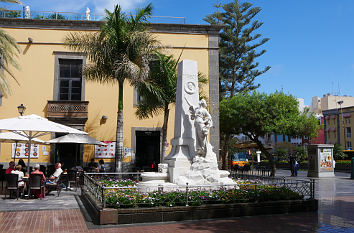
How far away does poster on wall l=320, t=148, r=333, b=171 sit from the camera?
24047 millimetres

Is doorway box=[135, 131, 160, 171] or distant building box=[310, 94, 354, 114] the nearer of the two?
doorway box=[135, 131, 160, 171]

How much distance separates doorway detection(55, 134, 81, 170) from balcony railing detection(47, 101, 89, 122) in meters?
1.84

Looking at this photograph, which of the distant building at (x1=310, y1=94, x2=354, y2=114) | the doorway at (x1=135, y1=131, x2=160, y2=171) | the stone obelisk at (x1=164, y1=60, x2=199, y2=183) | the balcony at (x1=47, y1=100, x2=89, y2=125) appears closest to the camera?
the stone obelisk at (x1=164, y1=60, x2=199, y2=183)

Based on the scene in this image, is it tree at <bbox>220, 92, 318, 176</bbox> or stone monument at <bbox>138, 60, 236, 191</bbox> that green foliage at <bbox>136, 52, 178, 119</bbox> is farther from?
tree at <bbox>220, 92, 318, 176</bbox>

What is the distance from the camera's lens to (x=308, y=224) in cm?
780

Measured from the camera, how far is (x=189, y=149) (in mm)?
11445

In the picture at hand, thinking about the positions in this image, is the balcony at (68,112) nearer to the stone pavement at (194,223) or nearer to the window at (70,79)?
the window at (70,79)

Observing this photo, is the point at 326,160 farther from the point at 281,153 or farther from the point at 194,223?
the point at 281,153

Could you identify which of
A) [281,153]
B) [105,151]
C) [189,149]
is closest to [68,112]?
[105,151]

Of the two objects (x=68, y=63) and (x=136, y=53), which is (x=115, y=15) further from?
(x=68, y=63)

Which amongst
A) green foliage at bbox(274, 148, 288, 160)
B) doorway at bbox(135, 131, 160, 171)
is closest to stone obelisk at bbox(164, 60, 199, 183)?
doorway at bbox(135, 131, 160, 171)

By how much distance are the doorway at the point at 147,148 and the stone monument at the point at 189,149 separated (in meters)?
10.6

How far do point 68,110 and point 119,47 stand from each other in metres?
7.68

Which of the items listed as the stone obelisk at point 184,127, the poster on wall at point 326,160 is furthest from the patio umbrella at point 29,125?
the poster on wall at point 326,160
